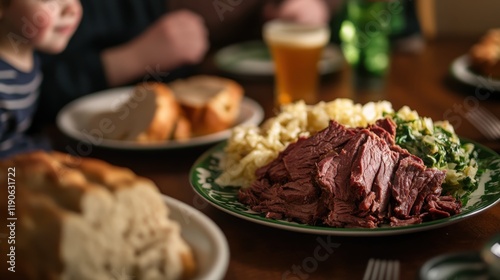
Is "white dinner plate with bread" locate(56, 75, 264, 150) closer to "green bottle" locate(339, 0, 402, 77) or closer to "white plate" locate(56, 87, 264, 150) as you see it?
"white plate" locate(56, 87, 264, 150)

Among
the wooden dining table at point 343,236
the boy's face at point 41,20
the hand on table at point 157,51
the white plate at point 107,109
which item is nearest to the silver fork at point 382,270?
the wooden dining table at point 343,236

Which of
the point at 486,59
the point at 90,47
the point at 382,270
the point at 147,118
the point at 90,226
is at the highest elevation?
the point at 90,226

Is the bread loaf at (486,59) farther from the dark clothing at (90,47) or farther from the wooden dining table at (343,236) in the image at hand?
the dark clothing at (90,47)

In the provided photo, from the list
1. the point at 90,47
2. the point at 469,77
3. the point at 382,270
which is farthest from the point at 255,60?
the point at 382,270

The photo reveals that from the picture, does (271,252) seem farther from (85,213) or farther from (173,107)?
(173,107)

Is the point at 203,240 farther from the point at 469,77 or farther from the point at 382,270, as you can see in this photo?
the point at 469,77

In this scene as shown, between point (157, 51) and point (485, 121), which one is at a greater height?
point (485, 121)
